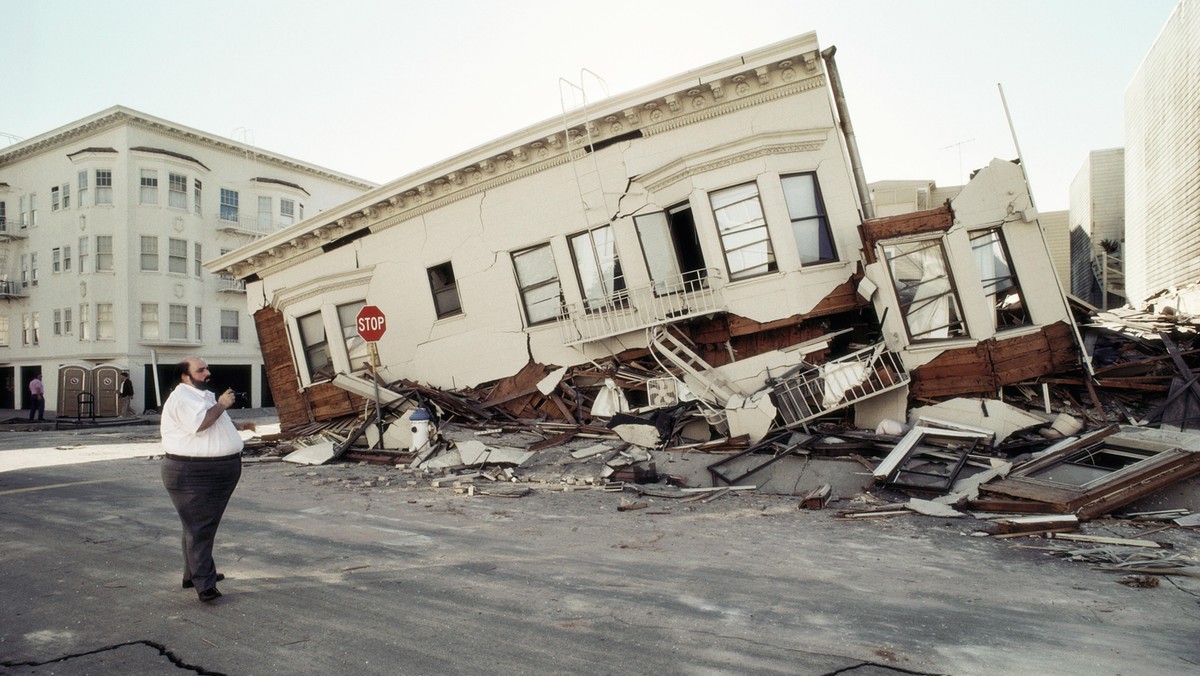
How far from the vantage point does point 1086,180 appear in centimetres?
2708

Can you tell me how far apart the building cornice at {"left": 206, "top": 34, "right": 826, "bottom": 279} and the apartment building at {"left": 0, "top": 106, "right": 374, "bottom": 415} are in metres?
19.2

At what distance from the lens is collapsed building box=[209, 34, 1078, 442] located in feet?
35.0

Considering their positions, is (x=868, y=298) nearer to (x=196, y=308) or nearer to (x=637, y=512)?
(x=637, y=512)

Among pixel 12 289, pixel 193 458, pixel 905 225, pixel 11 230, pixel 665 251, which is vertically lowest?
pixel 193 458

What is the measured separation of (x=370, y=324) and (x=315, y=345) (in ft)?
14.5

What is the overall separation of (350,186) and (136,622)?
138ft

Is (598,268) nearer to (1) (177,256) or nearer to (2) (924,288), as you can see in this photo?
(2) (924,288)

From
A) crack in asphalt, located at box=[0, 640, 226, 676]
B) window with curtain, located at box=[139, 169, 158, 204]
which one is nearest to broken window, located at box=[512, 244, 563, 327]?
crack in asphalt, located at box=[0, 640, 226, 676]

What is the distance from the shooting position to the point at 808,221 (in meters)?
12.0

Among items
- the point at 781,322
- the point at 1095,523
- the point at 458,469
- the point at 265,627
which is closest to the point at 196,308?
the point at 458,469

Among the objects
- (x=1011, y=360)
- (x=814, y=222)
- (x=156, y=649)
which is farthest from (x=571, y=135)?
(x=156, y=649)

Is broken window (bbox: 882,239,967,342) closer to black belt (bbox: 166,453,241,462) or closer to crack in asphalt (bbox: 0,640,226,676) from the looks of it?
black belt (bbox: 166,453,241,462)

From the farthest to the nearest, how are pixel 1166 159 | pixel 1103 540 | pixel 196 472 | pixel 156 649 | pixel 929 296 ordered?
pixel 1166 159
pixel 929 296
pixel 1103 540
pixel 196 472
pixel 156 649

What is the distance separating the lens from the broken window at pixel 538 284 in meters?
14.2
